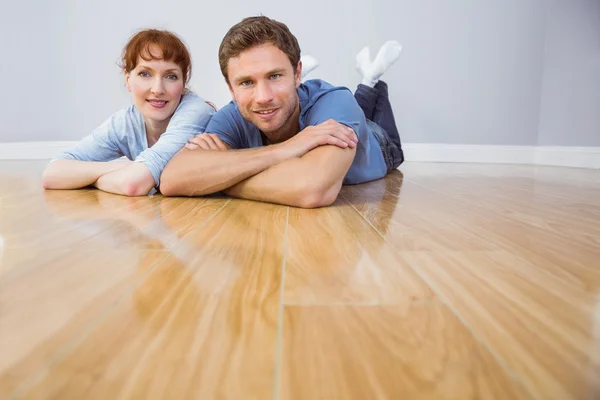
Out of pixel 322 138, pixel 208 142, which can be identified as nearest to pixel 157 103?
pixel 208 142

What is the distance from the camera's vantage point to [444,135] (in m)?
3.27

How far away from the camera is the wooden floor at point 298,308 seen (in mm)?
370

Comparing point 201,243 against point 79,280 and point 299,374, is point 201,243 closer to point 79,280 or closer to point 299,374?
point 79,280

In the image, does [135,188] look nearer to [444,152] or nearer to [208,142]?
[208,142]

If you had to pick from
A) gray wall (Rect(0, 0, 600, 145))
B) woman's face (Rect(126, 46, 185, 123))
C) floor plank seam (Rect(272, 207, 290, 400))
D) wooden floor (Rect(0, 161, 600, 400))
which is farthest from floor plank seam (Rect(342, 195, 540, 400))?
gray wall (Rect(0, 0, 600, 145))

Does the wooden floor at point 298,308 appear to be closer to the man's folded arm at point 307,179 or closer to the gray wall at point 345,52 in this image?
the man's folded arm at point 307,179

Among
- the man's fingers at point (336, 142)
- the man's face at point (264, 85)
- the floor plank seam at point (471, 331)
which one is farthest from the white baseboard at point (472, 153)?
the floor plank seam at point (471, 331)

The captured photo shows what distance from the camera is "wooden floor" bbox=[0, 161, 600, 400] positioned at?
370mm

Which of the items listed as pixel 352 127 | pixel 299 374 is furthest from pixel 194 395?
pixel 352 127

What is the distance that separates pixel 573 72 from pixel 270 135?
2.54m

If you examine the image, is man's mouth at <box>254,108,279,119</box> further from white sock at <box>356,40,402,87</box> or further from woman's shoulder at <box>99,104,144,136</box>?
white sock at <box>356,40,402,87</box>

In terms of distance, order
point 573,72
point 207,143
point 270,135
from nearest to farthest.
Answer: point 207,143
point 270,135
point 573,72

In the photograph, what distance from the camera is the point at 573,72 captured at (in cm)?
302

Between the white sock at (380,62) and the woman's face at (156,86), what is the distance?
1.32 meters
